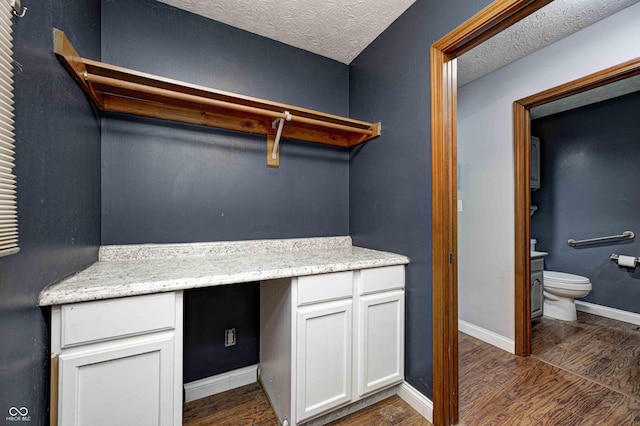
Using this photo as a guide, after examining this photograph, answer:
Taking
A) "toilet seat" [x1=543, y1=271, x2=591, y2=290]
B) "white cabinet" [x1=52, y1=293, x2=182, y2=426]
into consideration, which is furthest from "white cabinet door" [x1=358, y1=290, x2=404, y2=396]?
"toilet seat" [x1=543, y1=271, x2=591, y2=290]

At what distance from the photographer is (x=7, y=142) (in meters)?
0.60

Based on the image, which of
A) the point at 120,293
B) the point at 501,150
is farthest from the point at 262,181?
the point at 501,150

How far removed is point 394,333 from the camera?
1479 mm

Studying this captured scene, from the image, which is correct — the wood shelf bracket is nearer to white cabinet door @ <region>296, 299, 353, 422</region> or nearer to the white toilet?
white cabinet door @ <region>296, 299, 353, 422</region>

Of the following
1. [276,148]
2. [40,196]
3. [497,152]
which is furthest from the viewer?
[497,152]

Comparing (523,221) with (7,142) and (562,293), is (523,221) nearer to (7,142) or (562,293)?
(562,293)

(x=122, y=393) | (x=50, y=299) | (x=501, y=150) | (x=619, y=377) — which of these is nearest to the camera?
(x=50, y=299)

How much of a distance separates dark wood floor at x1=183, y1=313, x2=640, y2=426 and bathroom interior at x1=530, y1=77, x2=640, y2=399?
175mm

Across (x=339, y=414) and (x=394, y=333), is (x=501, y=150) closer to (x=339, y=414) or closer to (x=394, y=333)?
(x=394, y=333)

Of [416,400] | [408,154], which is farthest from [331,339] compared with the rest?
[408,154]

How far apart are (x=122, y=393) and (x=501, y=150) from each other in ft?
9.31

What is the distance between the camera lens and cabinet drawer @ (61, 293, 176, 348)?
838 mm

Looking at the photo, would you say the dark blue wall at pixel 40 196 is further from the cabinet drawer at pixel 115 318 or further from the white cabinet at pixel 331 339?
the white cabinet at pixel 331 339

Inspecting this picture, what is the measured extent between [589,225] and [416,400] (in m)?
3.17
